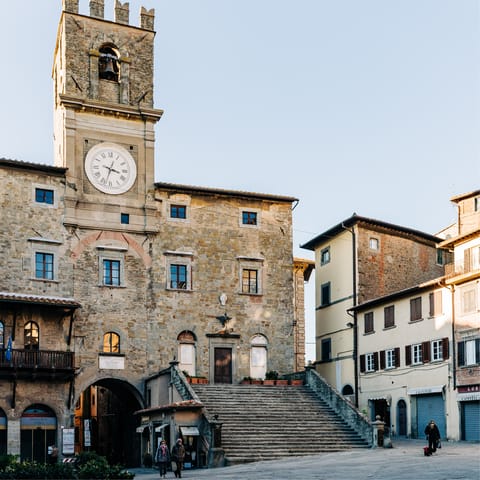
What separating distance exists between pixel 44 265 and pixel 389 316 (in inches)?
710

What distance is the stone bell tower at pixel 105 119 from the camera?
45.9 metres

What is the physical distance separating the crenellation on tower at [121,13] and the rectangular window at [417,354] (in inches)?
916

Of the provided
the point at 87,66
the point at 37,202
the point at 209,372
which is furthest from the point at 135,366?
the point at 87,66

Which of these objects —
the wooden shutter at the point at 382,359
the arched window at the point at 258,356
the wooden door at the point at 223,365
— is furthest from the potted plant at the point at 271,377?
the wooden shutter at the point at 382,359

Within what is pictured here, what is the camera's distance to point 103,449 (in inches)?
2199

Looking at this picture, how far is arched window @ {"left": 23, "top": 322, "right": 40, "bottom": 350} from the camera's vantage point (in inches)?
1704

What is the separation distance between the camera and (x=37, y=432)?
140 ft

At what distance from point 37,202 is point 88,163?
11.3ft

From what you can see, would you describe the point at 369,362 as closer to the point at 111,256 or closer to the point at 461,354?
the point at 461,354

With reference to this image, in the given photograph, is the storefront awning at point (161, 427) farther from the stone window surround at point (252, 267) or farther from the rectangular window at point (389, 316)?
the rectangular window at point (389, 316)

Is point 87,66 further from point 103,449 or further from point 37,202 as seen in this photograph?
point 103,449

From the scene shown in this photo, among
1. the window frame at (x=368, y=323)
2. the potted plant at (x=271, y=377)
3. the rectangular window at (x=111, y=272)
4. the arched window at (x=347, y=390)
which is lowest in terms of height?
the arched window at (x=347, y=390)

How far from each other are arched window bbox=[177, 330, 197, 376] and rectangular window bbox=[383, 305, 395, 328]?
1016cm

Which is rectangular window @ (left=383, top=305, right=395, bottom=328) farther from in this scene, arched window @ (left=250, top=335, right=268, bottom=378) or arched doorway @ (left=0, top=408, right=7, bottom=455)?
arched doorway @ (left=0, top=408, right=7, bottom=455)
